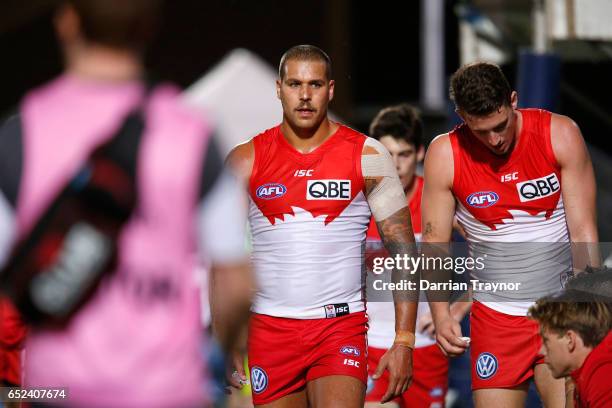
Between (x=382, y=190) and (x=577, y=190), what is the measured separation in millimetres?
824

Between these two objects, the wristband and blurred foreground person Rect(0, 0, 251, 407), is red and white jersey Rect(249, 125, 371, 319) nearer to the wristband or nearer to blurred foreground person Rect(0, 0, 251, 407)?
the wristband

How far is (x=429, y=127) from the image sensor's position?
741 centimetres

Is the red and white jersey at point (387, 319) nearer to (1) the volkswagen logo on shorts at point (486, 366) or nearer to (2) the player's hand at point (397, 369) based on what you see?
(1) the volkswagen logo on shorts at point (486, 366)

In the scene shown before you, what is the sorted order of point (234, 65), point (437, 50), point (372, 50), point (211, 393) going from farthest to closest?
1. point (372, 50)
2. point (437, 50)
3. point (234, 65)
4. point (211, 393)

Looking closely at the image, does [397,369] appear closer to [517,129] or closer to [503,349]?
[503,349]

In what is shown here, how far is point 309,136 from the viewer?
4539 mm

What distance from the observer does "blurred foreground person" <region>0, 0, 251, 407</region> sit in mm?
2076

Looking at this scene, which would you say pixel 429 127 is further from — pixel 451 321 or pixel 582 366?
pixel 582 366

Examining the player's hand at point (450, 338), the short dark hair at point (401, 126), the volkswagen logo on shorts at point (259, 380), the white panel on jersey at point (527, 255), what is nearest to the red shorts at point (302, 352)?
the volkswagen logo on shorts at point (259, 380)

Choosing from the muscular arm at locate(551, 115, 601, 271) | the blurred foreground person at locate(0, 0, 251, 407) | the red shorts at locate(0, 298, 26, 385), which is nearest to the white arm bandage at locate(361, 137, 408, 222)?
the muscular arm at locate(551, 115, 601, 271)

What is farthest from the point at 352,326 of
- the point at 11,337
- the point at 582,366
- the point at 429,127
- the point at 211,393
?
the point at 429,127

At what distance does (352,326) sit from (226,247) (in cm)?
228

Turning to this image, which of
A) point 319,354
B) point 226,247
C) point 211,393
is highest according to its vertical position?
point 226,247

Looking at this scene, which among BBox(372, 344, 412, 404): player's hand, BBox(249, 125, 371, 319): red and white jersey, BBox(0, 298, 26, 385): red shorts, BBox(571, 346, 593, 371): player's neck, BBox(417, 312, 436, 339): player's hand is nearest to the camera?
BBox(0, 298, 26, 385): red shorts
